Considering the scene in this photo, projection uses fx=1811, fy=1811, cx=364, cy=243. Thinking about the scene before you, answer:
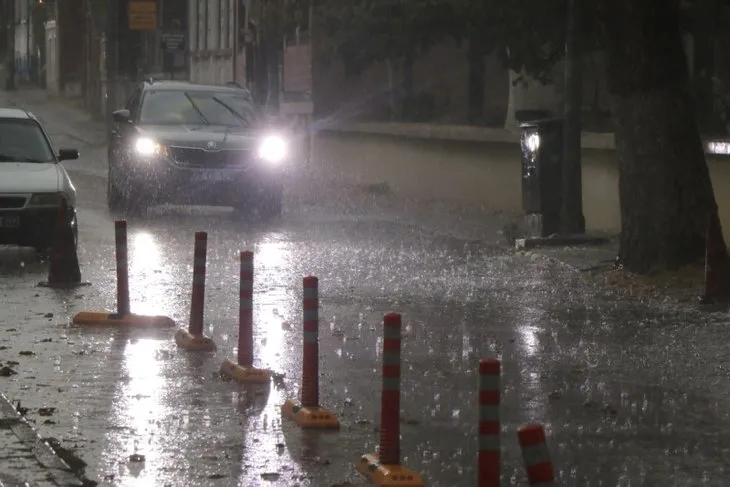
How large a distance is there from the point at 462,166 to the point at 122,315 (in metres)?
15.5

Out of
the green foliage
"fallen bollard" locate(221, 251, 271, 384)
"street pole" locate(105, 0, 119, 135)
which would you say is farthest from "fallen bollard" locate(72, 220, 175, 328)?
"street pole" locate(105, 0, 119, 135)

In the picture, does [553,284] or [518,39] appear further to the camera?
[518,39]

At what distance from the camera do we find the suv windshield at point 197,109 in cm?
2506

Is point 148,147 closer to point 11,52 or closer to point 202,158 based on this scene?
point 202,158

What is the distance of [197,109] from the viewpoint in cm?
2534

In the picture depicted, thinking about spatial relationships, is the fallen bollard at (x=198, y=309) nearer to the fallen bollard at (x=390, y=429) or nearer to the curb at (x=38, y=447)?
the curb at (x=38, y=447)

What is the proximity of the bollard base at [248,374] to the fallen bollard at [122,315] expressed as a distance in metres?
2.40

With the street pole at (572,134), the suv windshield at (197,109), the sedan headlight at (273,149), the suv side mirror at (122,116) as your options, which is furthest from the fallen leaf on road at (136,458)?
the suv windshield at (197,109)

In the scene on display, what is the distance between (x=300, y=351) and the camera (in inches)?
476

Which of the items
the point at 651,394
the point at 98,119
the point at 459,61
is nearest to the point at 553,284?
the point at 651,394

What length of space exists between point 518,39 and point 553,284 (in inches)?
279

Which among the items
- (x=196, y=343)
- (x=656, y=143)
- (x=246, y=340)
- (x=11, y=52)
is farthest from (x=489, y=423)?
(x=11, y=52)

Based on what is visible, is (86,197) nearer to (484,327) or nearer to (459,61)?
(459,61)

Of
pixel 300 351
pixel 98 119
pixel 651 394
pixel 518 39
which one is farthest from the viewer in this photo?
pixel 98 119
